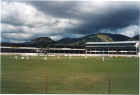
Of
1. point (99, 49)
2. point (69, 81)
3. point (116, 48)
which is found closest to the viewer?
point (69, 81)

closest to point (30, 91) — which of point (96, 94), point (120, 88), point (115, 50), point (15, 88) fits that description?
point (15, 88)

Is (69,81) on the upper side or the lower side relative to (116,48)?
lower

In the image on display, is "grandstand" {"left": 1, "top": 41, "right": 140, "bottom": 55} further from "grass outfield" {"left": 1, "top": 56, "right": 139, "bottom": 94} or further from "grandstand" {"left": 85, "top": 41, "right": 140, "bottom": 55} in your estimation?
"grass outfield" {"left": 1, "top": 56, "right": 139, "bottom": 94}

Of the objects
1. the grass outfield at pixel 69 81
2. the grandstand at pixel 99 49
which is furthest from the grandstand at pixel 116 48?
the grass outfield at pixel 69 81

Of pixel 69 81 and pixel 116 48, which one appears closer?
pixel 69 81

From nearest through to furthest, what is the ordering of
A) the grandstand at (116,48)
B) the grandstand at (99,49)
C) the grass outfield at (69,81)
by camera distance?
the grass outfield at (69,81) → the grandstand at (99,49) → the grandstand at (116,48)

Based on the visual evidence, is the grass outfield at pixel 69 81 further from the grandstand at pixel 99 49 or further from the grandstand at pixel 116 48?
the grandstand at pixel 116 48

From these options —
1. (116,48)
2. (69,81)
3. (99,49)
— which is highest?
(116,48)

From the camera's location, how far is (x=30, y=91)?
36.7ft

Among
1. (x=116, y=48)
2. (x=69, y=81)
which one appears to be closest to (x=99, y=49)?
(x=116, y=48)

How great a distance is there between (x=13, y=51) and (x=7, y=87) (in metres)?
84.0

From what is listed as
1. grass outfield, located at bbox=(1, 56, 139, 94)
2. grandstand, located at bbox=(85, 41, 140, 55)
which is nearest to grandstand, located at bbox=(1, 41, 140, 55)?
grandstand, located at bbox=(85, 41, 140, 55)

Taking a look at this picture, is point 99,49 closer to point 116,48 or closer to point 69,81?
point 116,48

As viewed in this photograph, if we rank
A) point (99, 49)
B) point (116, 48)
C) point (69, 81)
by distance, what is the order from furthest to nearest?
point (99, 49) < point (116, 48) < point (69, 81)
